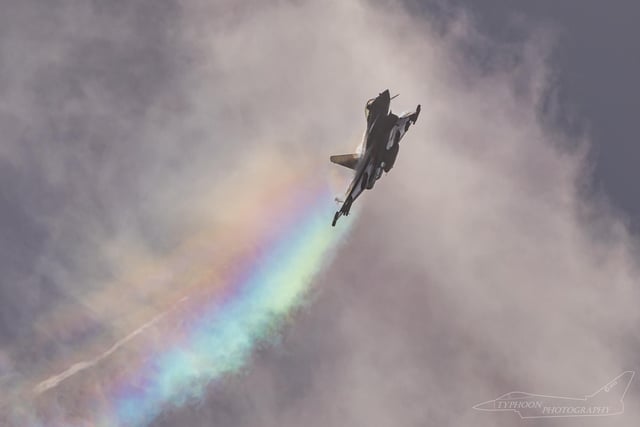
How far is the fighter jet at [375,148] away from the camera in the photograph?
442 ft

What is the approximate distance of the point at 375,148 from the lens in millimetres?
136625

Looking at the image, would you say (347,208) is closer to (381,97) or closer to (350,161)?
(350,161)

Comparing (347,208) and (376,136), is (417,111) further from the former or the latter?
(347,208)

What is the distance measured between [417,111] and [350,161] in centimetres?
1697

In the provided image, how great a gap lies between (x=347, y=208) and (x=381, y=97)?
22753 mm

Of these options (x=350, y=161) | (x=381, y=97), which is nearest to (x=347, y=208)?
(x=350, y=161)

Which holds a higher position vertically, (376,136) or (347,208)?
(376,136)

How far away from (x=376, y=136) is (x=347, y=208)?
1533 centimetres

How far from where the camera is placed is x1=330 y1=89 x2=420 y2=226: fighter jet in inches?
5305

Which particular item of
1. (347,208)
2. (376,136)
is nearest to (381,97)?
(376,136)

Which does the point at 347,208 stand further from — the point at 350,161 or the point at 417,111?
the point at 417,111

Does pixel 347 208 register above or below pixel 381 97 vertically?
below

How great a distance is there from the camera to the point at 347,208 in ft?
452

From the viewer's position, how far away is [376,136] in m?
136
